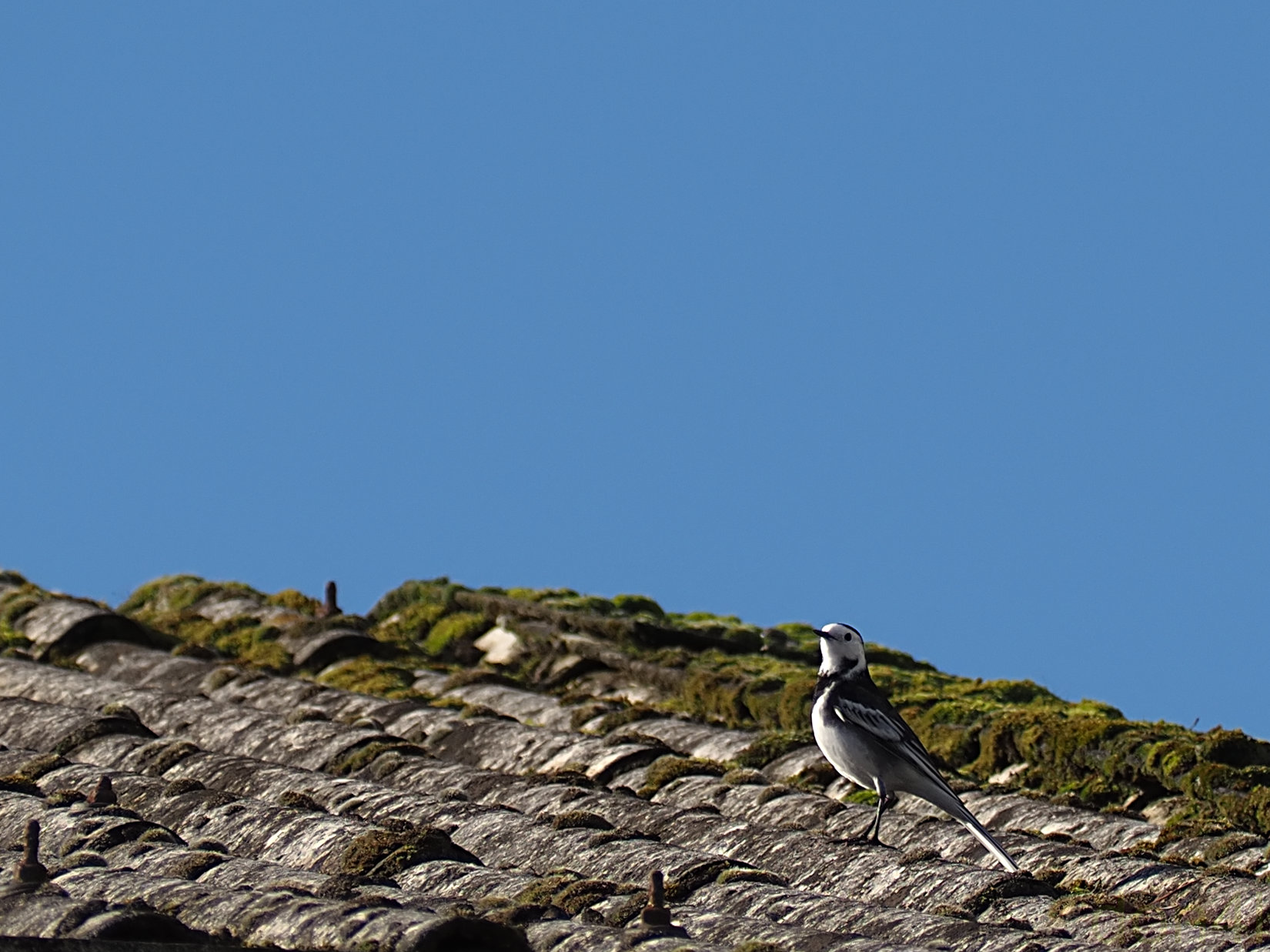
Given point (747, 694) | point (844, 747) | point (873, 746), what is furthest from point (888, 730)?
point (747, 694)

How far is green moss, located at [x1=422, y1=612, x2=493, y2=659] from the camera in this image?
20.5m

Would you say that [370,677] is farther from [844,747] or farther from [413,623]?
[844,747]

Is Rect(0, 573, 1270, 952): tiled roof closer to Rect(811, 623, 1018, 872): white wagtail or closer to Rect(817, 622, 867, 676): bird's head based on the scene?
Rect(811, 623, 1018, 872): white wagtail

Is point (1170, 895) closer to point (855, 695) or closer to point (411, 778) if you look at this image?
point (855, 695)

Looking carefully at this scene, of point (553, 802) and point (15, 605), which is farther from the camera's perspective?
point (15, 605)

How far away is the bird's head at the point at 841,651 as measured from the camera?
11.1m

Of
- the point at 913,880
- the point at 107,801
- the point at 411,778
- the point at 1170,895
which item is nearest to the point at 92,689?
the point at 411,778

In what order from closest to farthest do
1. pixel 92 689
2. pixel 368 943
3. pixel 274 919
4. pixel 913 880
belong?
pixel 368 943
pixel 274 919
pixel 913 880
pixel 92 689

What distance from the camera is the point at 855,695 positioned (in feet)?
35.3

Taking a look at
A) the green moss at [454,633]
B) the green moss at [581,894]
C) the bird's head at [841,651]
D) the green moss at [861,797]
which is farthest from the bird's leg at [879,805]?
the green moss at [454,633]

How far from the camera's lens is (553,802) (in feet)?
36.6

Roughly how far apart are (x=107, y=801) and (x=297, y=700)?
18.7 ft

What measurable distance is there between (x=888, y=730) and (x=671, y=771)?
2341mm

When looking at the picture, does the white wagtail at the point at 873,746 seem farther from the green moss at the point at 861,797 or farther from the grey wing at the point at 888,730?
the green moss at the point at 861,797
